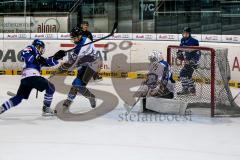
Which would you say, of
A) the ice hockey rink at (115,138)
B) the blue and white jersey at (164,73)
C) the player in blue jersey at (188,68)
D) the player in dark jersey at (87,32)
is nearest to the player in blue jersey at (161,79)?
the blue and white jersey at (164,73)

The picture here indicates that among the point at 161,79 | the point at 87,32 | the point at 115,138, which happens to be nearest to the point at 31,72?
the point at 115,138

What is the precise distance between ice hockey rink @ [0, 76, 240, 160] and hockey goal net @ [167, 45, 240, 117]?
371mm

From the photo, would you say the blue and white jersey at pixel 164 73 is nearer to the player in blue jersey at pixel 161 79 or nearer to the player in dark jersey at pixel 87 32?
the player in blue jersey at pixel 161 79

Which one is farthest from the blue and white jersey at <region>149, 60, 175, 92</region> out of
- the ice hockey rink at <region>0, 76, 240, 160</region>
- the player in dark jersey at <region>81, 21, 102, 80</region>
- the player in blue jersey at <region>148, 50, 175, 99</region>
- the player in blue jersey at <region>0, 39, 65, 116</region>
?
the player in dark jersey at <region>81, 21, 102, 80</region>

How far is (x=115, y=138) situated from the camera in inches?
296

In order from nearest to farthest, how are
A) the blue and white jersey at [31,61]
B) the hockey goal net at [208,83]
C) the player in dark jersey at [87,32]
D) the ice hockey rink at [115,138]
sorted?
1. the ice hockey rink at [115,138]
2. the blue and white jersey at [31,61]
3. the hockey goal net at [208,83]
4. the player in dark jersey at [87,32]

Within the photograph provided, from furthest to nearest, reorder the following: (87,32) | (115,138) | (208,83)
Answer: (87,32) < (208,83) < (115,138)

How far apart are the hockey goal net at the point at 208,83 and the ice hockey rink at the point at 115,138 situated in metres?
0.37

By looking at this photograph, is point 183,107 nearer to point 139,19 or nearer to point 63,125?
point 63,125

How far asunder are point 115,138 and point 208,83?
96.0 inches

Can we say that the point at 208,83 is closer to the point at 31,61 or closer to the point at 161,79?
the point at 161,79

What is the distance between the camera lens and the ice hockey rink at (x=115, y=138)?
21.6 feet

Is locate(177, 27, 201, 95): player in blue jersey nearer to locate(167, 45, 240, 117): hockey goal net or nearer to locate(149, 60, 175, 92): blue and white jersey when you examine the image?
locate(167, 45, 240, 117): hockey goal net

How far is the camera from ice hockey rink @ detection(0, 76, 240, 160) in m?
6.58
